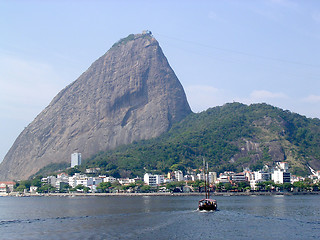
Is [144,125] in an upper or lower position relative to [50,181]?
upper

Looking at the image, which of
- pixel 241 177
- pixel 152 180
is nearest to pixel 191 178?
pixel 152 180

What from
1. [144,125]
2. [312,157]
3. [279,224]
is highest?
[144,125]

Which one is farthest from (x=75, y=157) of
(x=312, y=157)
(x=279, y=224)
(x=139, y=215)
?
(x=279, y=224)

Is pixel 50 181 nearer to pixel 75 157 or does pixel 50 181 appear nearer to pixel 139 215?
pixel 75 157

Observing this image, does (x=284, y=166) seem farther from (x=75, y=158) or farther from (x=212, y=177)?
(x=75, y=158)

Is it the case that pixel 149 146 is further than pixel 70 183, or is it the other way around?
pixel 149 146

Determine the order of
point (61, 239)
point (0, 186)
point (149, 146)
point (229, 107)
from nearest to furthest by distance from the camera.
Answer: point (61, 239)
point (0, 186)
point (149, 146)
point (229, 107)

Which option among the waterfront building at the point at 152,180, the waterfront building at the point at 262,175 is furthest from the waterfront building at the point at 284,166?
the waterfront building at the point at 152,180

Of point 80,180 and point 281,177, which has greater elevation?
point 281,177
